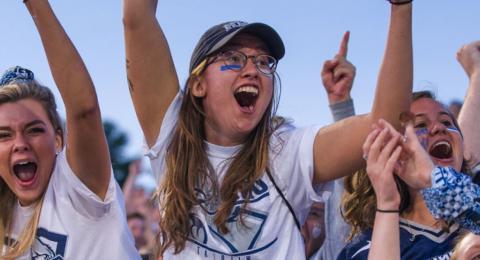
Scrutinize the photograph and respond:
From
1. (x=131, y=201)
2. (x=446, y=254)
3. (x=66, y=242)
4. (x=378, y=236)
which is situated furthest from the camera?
(x=131, y=201)

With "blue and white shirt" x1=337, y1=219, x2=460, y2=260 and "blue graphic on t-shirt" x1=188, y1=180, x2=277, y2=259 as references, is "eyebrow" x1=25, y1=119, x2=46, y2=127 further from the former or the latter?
"blue and white shirt" x1=337, y1=219, x2=460, y2=260

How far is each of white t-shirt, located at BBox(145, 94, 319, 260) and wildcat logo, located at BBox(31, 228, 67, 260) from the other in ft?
1.58

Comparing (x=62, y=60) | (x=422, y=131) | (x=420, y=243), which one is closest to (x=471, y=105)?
(x=422, y=131)

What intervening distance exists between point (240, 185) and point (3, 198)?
1269 millimetres

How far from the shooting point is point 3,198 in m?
3.47

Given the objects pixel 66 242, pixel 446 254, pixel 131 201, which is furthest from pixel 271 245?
pixel 131 201

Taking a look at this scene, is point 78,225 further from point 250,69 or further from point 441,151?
point 441,151

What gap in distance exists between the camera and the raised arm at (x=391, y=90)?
8.02ft

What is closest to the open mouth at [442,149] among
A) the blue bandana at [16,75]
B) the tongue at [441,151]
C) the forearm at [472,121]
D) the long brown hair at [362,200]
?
the tongue at [441,151]

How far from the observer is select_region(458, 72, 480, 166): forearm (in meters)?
3.95

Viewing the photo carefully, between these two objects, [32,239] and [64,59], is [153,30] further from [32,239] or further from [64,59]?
[32,239]

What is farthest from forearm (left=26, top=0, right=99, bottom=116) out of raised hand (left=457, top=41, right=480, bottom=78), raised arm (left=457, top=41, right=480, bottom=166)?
raised hand (left=457, top=41, right=480, bottom=78)

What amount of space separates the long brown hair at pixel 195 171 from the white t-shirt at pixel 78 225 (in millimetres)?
335

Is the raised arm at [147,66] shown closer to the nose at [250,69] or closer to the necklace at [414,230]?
the nose at [250,69]
